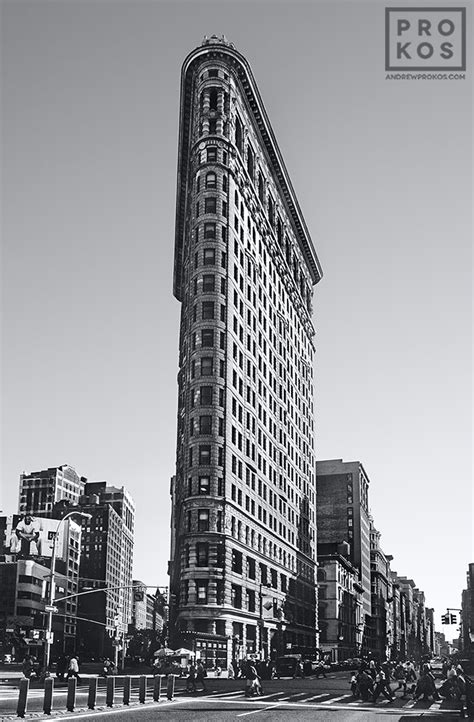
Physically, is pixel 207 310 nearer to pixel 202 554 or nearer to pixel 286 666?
pixel 202 554

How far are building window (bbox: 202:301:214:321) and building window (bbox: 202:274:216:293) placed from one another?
1485mm

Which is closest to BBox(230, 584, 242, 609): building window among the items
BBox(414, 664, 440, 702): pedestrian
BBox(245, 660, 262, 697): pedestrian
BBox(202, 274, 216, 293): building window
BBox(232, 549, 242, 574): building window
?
BBox(232, 549, 242, 574): building window

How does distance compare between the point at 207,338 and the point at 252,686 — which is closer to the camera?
the point at 252,686

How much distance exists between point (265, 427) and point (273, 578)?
1820cm

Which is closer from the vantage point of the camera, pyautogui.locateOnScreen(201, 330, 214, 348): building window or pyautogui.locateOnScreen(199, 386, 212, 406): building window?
pyautogui.locateOnScreen(199, 386, 212, 406): building window

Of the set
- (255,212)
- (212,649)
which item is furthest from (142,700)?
(255,212)

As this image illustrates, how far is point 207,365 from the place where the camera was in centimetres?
8375

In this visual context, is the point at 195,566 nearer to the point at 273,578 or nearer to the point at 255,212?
the point at 273,578

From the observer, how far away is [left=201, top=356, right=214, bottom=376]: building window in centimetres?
8344

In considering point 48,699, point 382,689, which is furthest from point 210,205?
point 48,699

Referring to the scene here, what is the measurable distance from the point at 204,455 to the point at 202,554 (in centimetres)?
969

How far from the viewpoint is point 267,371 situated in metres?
104

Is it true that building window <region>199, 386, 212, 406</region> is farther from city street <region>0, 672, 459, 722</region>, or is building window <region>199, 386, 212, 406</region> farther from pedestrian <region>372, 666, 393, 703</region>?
pedestrian <region>372, 666, 393, 703</region>

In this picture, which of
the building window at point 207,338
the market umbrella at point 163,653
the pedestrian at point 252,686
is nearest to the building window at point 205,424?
the building window at point 207,338
